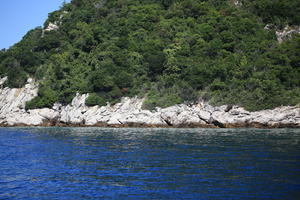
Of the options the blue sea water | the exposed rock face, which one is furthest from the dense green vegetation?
the blue sea water

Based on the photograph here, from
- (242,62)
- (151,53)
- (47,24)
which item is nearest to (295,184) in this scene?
(242,62)

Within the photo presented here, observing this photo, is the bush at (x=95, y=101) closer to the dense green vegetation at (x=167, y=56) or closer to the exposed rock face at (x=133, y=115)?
the dense green vegetation at (x=167, y=56)

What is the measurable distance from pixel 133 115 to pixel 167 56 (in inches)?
598

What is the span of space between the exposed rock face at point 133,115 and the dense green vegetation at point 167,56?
1.42 metres

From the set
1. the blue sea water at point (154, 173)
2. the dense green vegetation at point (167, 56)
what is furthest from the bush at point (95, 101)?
the blue sea water at point (154, 173)

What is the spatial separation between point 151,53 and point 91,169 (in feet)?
159

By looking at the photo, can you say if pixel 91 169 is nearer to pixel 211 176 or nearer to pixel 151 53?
pixel 211 176

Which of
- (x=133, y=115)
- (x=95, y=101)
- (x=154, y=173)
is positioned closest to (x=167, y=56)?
(x=133, y=115)

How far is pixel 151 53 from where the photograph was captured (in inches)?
2542

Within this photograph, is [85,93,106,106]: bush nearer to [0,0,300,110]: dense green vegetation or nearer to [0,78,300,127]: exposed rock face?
[0,0,300,110]: dense green vegetation

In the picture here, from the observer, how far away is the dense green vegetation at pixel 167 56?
177 ft

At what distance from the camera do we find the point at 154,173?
53.9 ft

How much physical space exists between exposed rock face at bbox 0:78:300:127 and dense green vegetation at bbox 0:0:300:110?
1416 millimetres

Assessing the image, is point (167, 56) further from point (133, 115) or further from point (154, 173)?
point (154, 173)
